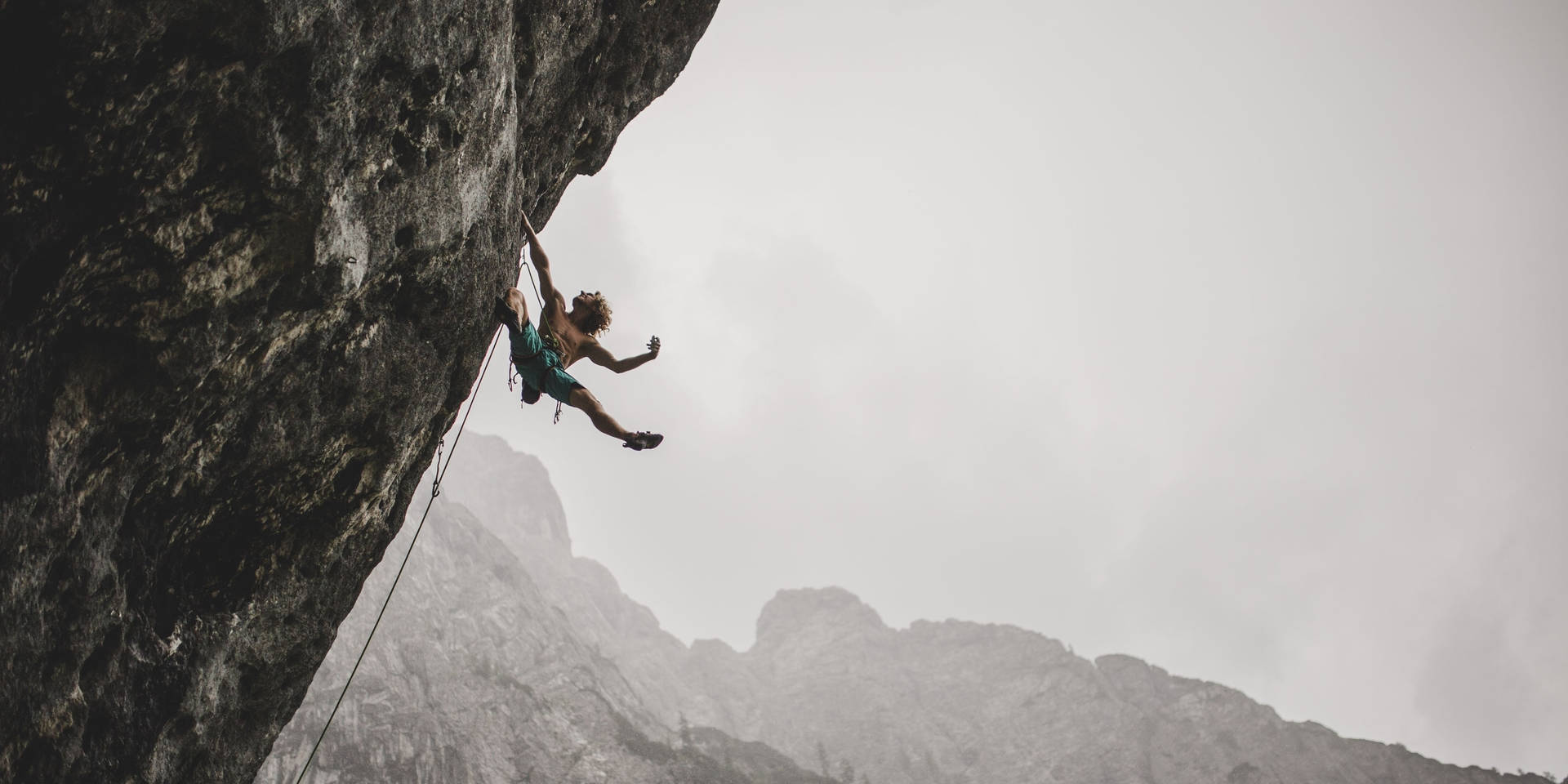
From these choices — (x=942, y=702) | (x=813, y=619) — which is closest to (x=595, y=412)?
(x=942, y=702)

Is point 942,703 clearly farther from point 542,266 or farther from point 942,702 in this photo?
point 542,266

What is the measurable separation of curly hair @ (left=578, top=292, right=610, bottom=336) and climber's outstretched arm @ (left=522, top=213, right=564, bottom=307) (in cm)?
30

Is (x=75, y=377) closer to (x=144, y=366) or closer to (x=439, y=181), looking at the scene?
(x=144, y=366)

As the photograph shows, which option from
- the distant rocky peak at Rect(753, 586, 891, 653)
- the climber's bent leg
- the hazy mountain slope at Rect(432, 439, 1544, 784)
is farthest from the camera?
the distant rocky peak at Rect(753, 586, 891, 653)

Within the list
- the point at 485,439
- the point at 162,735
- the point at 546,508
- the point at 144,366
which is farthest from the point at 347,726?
the point at 485,439

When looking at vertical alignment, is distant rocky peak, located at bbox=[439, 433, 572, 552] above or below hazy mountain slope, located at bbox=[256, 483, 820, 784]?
above

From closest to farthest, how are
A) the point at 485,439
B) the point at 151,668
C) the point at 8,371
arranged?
1. the point at 8,371
2. the point at 151,668
3. the point at 485,439

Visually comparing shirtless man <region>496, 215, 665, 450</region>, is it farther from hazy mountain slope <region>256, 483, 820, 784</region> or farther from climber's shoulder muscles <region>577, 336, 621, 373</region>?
hazy mountain slope <region>256, 483, 820, 784</region>

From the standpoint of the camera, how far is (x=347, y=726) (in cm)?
3494

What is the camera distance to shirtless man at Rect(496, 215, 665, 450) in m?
6.98

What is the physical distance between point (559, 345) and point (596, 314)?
1.65 ft

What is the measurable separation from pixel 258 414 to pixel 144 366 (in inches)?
43.0

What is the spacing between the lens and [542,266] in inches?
282

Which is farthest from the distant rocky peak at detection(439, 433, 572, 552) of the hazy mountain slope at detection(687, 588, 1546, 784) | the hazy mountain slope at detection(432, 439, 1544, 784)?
the hazy mountain slope at detection(687, 588, 1546, 784)
